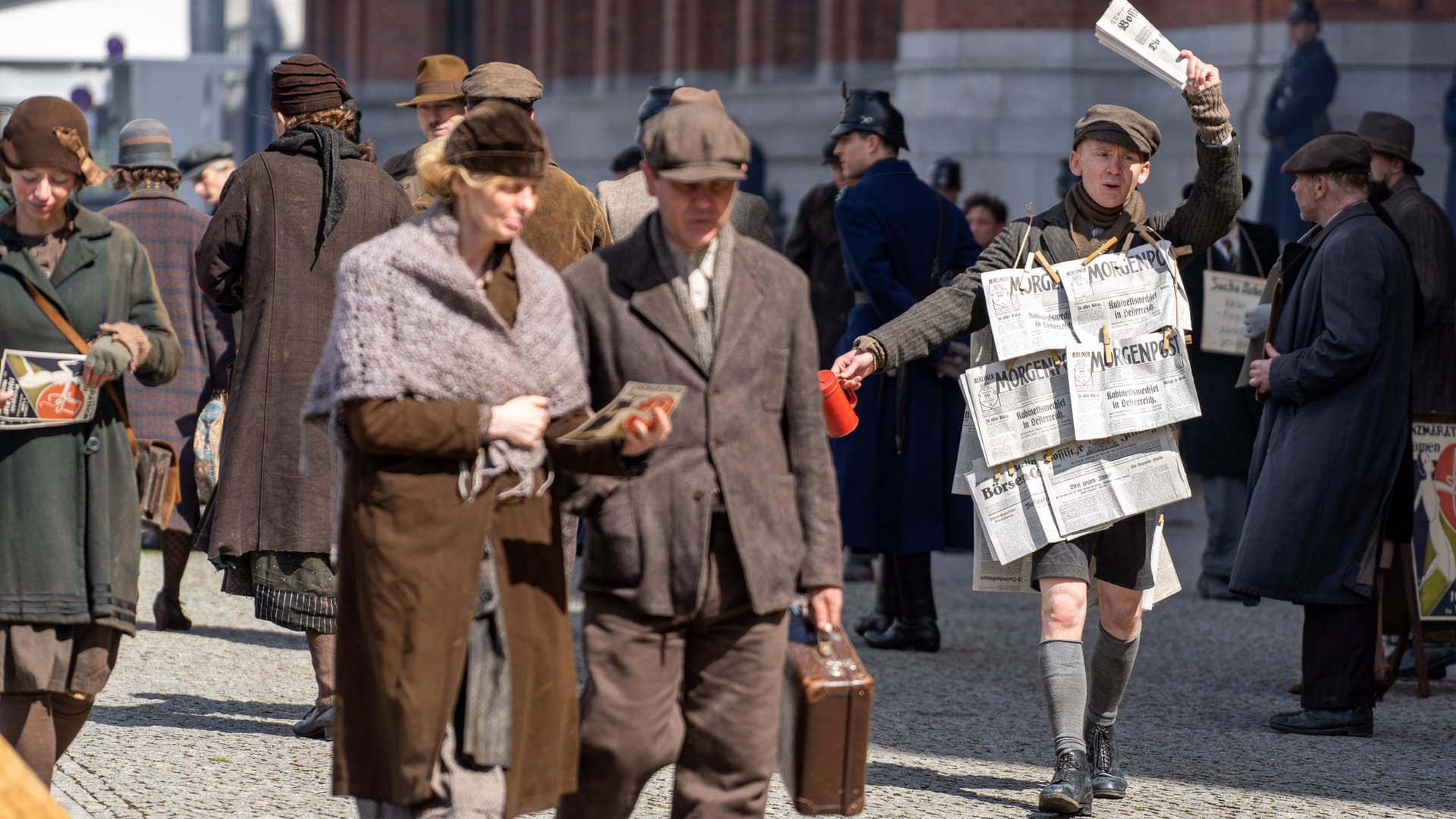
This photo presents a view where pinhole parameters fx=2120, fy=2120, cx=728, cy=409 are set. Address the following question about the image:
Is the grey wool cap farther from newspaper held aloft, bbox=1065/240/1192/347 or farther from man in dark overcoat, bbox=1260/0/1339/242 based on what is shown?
man in dark overcoat, bbox=1260/0/1339/242

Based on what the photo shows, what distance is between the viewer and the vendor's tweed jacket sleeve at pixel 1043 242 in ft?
18.4

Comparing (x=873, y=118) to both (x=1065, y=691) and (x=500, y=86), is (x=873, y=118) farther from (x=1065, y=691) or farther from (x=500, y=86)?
(x=1065, y=691)

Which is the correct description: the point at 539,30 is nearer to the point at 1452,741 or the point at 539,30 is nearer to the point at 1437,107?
the point at 1437,107

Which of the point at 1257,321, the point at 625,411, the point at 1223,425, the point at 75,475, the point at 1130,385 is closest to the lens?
the point at 625,411

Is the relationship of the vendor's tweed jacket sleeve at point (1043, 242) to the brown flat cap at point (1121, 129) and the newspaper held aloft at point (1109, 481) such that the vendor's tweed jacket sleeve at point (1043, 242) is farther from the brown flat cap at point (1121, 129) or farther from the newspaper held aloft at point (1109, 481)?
the newspaper held aloft at point (1109, 481)

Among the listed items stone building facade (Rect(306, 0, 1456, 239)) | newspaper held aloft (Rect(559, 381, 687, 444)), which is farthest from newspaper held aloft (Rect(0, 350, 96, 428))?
stone building facade (Rect(306, 0, 1456, 239))

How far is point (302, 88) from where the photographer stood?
20.8 ft

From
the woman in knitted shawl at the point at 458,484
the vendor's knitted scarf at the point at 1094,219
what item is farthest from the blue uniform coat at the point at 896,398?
the woman in knitted shawl at the point at 458,484

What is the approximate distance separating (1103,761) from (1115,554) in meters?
0.60

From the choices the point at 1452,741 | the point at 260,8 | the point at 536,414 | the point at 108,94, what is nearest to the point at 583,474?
the point at 536,414

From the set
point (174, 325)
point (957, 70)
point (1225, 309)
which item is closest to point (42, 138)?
point (174, 325)

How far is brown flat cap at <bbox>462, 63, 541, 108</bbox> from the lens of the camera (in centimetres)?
631

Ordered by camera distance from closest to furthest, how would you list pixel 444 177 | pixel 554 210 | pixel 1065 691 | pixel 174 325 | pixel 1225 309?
pixel 444 177 < pixel 1065 691 < pixel 554 210 < pixel 174 325 < pixel 1225 309

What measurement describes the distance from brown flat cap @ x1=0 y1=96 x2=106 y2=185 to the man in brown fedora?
83.2 inches
